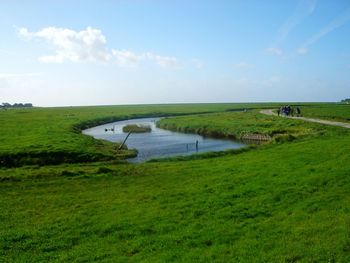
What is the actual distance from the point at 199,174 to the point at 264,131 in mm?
34411

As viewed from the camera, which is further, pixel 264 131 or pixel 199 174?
pixel 264 131

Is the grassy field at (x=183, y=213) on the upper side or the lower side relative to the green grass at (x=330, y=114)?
lower

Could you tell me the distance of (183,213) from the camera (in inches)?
700

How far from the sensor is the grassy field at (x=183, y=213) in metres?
13.4

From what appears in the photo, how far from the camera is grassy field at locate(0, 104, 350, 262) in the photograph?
13406 millimetres

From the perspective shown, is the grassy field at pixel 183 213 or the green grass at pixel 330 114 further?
the green grass at pixel 330 114

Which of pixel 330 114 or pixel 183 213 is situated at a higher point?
pixel 330 114

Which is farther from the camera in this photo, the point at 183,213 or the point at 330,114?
the point at 330,114

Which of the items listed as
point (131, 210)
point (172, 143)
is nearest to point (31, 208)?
point (131, 210)

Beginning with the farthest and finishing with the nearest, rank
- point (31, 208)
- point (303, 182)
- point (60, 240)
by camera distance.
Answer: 1. point (303, 182)
2. point (31, 208)
3. point (60, 240)

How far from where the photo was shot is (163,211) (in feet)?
59.4

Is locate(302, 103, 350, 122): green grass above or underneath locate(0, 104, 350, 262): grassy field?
above

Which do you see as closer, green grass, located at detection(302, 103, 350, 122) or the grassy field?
the grassy field

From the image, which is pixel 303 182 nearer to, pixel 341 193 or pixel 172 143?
pixel 341 193
